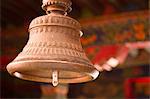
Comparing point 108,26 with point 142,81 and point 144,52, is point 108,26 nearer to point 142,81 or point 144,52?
point 144,52

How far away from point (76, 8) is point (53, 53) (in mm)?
4409

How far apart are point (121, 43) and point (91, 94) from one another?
2.15 metres

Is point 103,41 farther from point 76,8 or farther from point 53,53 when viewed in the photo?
point 53,53

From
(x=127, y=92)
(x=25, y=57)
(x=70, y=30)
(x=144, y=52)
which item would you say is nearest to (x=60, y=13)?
(x=70, y=30)

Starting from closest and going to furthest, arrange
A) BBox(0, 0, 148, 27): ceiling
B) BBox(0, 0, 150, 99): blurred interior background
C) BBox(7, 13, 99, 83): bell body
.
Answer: BBox(7, 13, 99, 83): bell body
BBox(0, 0, 150, 99): blurred interior background
BBox(0, 0, 148, 27): ceiling

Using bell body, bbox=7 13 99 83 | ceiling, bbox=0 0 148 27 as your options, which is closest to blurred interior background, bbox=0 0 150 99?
ceiling, bbox=0 0 148 27

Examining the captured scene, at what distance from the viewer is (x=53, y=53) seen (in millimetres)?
1655

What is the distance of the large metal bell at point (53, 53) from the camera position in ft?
5.32

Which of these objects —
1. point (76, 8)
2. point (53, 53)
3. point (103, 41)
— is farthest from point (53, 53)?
point (76, 8)

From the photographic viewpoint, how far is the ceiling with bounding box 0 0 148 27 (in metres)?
5.65

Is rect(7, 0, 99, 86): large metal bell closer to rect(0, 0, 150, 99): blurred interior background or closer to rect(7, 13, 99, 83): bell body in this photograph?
rect(7, 13, 99, 83): bell body

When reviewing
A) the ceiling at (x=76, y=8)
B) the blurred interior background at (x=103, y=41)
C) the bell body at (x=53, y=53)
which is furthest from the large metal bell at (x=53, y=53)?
the ceiling at (x=76, y=8)

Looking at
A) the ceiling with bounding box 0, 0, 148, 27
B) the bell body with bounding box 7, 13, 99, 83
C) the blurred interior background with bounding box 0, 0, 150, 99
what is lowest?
the bell body with bounding box 7, 13, 99, 83

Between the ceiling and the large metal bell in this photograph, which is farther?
the ceiling
